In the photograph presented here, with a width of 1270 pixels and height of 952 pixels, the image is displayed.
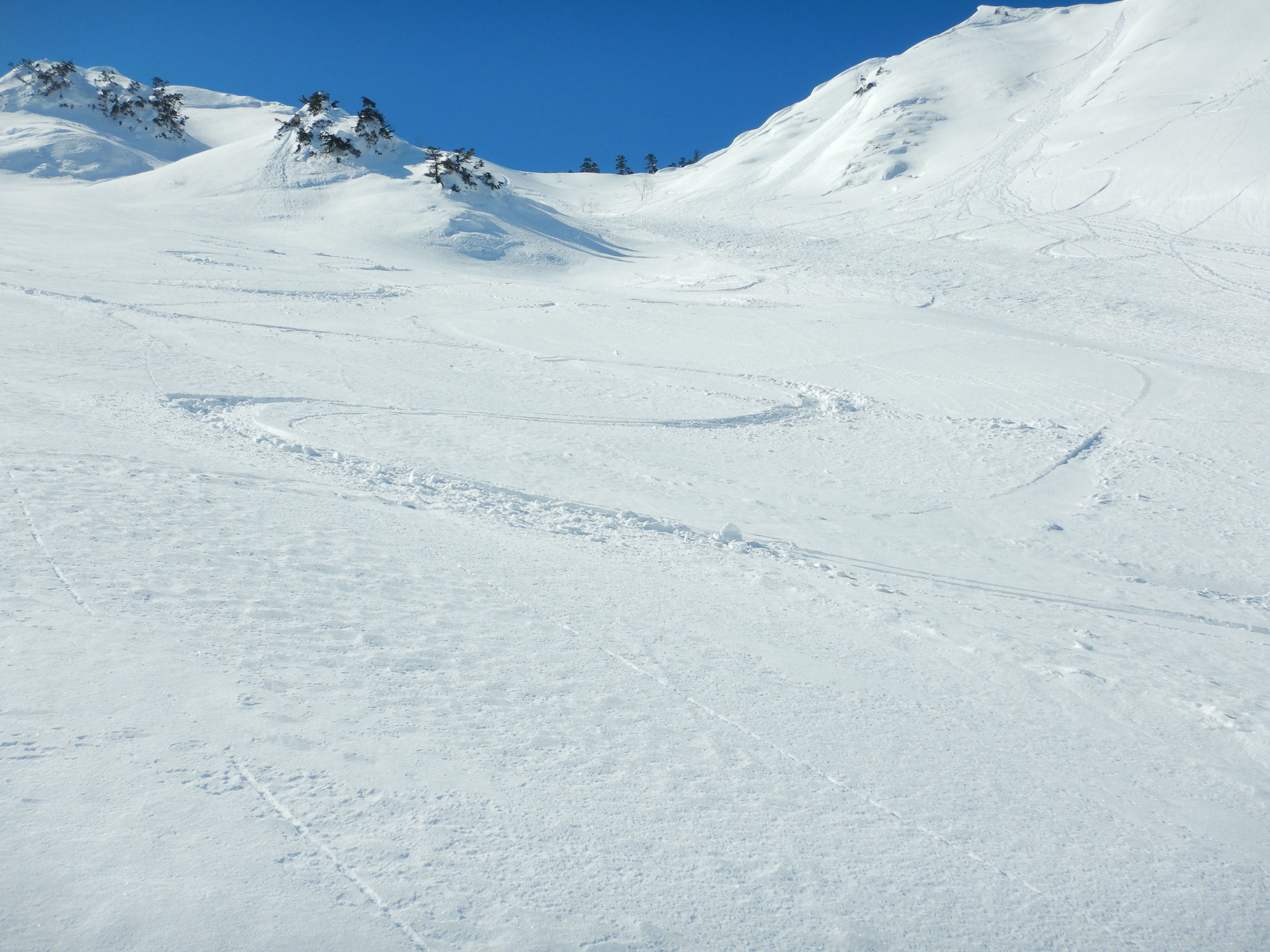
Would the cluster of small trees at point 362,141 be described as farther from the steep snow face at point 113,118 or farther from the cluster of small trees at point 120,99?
the cluster of small trees at point 120,99

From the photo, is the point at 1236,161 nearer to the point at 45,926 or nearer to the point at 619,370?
the point at 619,370

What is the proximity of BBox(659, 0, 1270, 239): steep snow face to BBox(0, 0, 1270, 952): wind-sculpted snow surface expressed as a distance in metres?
18.7

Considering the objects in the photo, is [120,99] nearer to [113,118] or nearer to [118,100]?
[118,100]

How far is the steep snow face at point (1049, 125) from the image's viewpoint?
28188 mm

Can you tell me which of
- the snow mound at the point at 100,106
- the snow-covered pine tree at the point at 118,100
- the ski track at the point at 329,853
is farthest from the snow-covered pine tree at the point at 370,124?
the ski track at the point at 329,853

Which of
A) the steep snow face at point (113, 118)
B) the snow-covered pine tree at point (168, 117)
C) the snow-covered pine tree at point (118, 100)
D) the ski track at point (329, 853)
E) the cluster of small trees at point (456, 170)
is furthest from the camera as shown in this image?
the snow-covered pine tree at point (118, 100)

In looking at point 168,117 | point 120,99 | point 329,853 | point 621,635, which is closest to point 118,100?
point 120,99

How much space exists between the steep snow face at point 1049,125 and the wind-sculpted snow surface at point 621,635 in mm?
18692

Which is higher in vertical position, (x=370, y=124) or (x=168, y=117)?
(x=168, y=117)

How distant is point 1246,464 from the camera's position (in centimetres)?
812

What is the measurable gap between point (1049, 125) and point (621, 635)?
47078 millimetres

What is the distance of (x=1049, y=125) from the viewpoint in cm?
4038

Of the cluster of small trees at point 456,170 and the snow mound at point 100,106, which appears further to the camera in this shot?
the snow mound at point 100,106

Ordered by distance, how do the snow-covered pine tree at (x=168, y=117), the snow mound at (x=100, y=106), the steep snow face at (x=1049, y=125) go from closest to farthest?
the steep snow face at (x=1049, y=125)
the snow mound at (x=100, y=106)
the snow-covered pine tree at (x=168, y=117)
